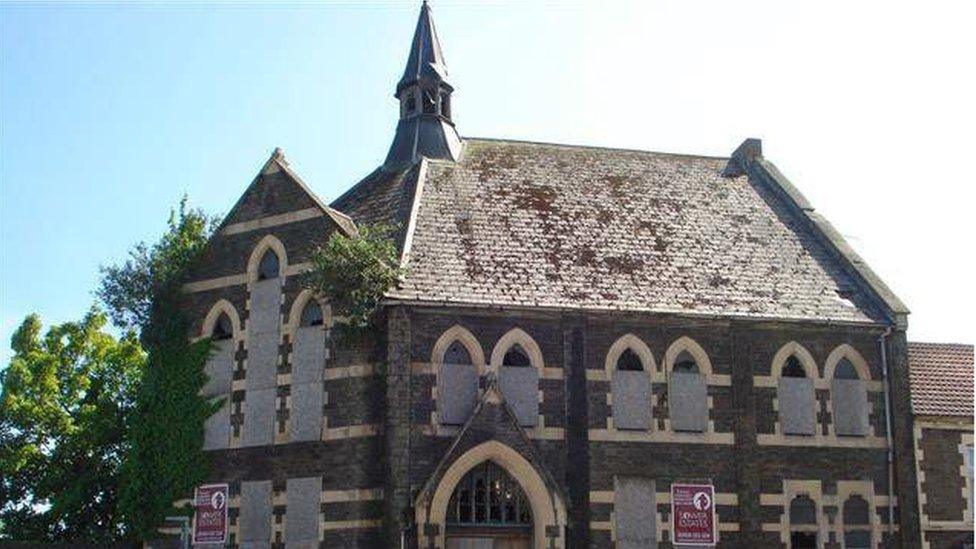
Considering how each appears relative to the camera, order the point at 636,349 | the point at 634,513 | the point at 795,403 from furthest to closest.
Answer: the point at 795,403
the point at 636,349
the point at 634,513

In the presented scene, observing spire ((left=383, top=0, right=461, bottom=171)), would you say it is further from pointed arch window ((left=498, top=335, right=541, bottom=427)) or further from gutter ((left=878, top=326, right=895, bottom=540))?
gutter ((left=878, top=326, right=895, bottom=540))

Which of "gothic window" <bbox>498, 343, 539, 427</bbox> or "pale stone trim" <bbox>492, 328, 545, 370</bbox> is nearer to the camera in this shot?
"gothic window" <bbox>498, 343, 539, 427</bbox>

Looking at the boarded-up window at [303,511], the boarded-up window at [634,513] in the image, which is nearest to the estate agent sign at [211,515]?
the boarded-up window at [303,511]

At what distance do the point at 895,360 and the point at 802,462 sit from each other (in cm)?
400

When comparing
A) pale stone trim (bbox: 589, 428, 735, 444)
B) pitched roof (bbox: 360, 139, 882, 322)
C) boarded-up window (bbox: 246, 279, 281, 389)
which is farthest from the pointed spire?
pale stone trim (bbox: 589, 428, 735, 444)

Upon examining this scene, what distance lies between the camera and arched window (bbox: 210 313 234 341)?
3284 cm

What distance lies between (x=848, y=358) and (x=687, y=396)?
16.1ft

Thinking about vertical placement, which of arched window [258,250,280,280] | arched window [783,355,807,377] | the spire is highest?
the spire

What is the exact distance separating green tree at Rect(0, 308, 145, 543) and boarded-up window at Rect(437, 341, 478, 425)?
385 inches

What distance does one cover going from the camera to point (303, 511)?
30.2 meters

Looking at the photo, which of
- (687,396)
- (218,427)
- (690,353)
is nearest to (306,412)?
(218,427)

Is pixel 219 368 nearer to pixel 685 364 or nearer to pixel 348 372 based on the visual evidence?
pixel 348 372

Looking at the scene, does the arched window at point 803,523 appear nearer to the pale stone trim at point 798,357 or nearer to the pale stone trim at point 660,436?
the pale stone trim at point 660,436

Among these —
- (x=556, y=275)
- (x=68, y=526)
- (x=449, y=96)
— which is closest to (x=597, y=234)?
(x=556, y=275)
